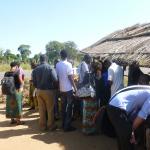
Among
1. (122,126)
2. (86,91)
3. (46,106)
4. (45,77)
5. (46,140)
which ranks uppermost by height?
(45,77)

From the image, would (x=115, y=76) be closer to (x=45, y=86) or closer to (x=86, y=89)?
(x=86, y=89)

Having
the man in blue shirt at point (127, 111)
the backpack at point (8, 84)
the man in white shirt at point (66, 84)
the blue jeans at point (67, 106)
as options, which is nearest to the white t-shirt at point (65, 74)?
the man in white shirt at point (66, 84)

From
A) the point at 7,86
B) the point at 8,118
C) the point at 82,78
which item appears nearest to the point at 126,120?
the point at 82,78

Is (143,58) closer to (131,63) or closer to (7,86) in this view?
(131,63)

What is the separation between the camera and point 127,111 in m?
6.18

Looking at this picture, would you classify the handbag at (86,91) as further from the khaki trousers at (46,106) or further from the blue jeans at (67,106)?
the khaki trousers at (46,106)

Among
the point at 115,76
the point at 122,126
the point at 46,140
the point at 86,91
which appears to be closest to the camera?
the point at 122,126

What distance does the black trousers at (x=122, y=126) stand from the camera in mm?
6059

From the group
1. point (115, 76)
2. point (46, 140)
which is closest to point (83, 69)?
point (115, 76)

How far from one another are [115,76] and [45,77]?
6.06 ft

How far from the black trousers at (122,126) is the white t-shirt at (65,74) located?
3366 millimetres

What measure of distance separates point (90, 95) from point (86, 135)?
1.00 metres

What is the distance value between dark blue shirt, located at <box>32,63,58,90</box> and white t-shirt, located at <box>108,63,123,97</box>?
152 cm

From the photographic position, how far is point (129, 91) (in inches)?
245
